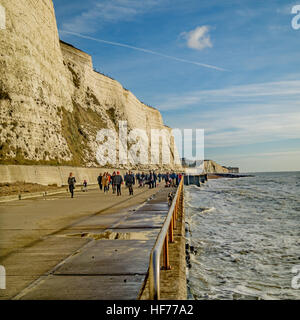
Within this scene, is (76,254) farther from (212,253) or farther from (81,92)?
(81,92)

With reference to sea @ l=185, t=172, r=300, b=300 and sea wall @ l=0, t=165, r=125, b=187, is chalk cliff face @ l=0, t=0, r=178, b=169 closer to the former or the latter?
sea wall @ l=0, t=165, r=125, b=187

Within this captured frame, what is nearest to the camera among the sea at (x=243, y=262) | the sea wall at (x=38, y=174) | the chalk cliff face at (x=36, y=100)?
the sea at (x=243, y=262)

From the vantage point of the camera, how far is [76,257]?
589 centimetres

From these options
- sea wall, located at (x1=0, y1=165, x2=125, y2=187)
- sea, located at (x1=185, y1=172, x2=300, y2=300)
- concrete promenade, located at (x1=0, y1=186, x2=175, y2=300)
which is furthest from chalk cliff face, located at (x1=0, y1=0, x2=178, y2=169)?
sea, located at (x1=185, y1=172, x2=300, y2=300)

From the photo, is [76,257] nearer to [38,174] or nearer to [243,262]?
[243,262]

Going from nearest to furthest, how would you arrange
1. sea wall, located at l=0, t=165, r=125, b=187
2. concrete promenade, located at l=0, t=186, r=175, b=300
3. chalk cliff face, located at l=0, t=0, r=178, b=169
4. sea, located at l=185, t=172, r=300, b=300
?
concrete promenade, located at l=0, t=186, r=175, b=300 < sea, located at l=185, t=172, r=300, b=300 < sea wall, located at l=0, t=165, r=125, b=187 < chalk cliff face, located at l=0, t=0, r=178, b=169

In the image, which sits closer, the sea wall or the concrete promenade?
the concrete promenade

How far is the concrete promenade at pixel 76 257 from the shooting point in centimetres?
421

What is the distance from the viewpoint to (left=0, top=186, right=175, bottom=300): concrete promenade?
4.21 metres

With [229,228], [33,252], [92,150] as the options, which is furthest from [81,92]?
[33,252]

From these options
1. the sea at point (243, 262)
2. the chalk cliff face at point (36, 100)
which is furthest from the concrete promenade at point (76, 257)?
the chalk cliff face at point (36, 100)

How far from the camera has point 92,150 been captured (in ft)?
173

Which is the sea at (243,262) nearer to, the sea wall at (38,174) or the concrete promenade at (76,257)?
the concrete promenade at (76,257)

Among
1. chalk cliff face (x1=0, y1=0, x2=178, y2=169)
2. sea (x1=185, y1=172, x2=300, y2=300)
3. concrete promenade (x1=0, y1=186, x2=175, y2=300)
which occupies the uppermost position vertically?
chalk cliff face (x1=0, y1=0, x2=178, y2=169)
